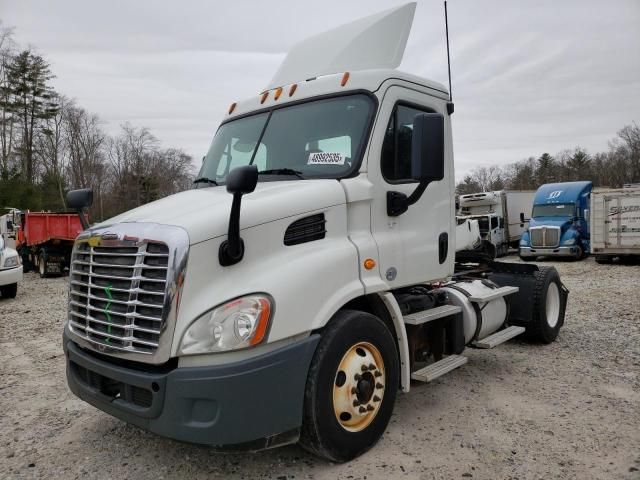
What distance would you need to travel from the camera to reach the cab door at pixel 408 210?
377 centimetres

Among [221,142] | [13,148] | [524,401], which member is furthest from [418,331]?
[13,148]

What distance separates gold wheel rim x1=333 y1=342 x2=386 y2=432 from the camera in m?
3.34

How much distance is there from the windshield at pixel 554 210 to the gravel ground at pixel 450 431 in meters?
15.9

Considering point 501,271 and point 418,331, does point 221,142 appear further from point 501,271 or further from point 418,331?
point 501,271

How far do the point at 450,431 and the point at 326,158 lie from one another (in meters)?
2.38

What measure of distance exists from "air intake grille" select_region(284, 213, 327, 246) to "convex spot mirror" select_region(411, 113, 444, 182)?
0.77 m

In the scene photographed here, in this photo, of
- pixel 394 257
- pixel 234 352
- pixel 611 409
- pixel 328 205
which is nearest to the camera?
pixel 234 352

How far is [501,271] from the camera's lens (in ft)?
22.3

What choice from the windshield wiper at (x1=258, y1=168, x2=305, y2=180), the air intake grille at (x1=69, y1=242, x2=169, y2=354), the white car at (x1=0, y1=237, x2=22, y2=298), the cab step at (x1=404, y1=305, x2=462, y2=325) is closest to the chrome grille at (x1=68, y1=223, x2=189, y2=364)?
the air intake grille at (x1=69, y1=242, x2=169, y2=354)

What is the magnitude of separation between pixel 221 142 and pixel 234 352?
2389 millimetres

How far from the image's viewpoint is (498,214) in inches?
941

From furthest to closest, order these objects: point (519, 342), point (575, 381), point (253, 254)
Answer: point (519, 342)
point (575, 381)
point (253, 254)

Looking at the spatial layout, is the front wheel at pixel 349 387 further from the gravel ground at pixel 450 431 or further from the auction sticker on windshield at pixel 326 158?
the auction sticker on windshield at pixel 326 158

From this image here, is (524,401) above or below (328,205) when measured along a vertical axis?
below
